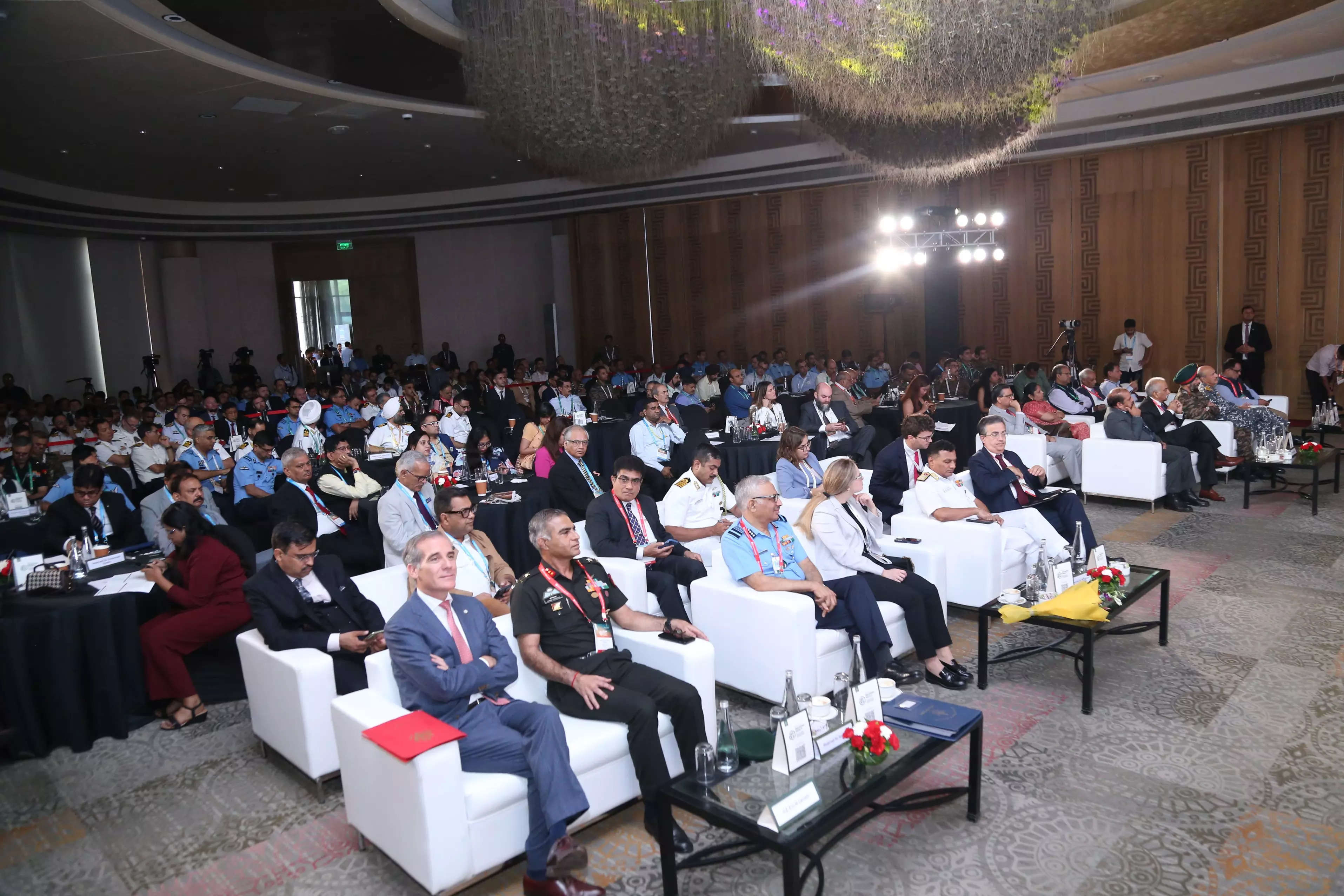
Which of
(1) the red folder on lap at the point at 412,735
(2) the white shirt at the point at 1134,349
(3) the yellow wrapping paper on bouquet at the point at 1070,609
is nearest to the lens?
(1) the red folder on lap at the point at 412,735

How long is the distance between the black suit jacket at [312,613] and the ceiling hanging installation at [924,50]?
13.8 ft

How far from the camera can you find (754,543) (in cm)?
443

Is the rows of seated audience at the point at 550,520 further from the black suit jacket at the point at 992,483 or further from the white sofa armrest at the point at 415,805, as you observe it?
the white sofa armrest at the point at 415,805

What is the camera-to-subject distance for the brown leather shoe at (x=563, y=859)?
9.95 feet

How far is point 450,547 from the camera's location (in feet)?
11.2

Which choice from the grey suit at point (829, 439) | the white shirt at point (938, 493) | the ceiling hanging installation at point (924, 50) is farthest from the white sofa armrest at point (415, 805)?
the grey suit at point (829, 439)

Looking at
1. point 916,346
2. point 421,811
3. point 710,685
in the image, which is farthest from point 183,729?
point 916,346

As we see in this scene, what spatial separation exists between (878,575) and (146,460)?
7246 mm

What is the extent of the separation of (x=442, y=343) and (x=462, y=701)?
17.5 metres

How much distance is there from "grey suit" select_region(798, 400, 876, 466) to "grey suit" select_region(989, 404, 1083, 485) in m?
1.25

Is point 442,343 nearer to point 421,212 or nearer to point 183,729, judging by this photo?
point 421,212

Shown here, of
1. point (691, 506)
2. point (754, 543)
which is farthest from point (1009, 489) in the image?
point (754, 543)

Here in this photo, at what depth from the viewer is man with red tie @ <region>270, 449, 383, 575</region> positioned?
584 cm

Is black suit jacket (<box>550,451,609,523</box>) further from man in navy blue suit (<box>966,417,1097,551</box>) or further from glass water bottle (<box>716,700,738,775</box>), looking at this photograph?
glass water bottle (<box>716,700,738,775</box>)
